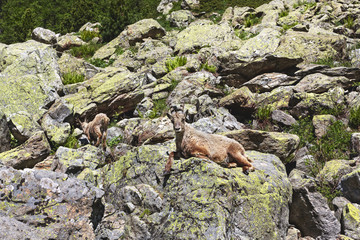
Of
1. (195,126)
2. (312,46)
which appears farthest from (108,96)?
(312,46)

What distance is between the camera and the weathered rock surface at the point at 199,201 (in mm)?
6168

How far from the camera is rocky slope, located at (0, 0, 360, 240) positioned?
6.50 meters

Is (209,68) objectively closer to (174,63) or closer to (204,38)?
(174,63)

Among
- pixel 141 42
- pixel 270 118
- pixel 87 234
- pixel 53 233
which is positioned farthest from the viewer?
pixel 141 42

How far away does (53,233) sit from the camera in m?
6.09

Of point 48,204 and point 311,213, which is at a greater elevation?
point 48,204

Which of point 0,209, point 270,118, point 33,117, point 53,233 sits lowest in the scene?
point 270,118

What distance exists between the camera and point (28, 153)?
34.3 ft

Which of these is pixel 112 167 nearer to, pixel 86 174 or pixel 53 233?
pixel 86 174

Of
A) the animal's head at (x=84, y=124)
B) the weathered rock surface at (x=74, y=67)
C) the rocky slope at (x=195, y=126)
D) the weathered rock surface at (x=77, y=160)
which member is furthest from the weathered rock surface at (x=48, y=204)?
the weathered rock surface at (x=74, y=67)

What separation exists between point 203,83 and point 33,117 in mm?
8516

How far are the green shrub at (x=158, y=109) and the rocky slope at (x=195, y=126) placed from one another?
0.08 metres

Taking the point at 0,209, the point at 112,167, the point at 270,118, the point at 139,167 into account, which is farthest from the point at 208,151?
the point at 270,118

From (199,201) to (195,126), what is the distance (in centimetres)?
534
